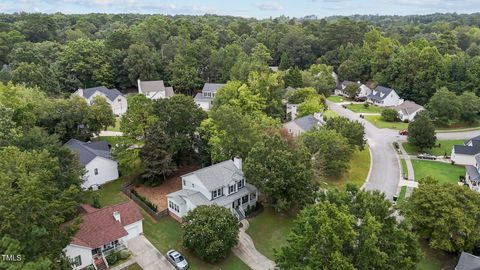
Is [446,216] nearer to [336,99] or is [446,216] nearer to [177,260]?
[177,260]

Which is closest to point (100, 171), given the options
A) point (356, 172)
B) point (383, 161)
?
point (356, 172)

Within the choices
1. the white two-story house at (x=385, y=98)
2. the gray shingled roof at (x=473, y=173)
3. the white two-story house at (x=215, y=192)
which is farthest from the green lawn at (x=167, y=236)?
the white two-story house at (x=385, y=98)

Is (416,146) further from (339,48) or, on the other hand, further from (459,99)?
(339,48)

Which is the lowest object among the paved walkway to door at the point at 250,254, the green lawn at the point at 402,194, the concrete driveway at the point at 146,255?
the paved walkway to door at the point at 250,254

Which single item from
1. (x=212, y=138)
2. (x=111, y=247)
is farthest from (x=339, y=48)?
(x=111, y=247)

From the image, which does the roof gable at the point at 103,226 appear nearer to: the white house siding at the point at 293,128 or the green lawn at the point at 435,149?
the white house siding at the point at 293,128
